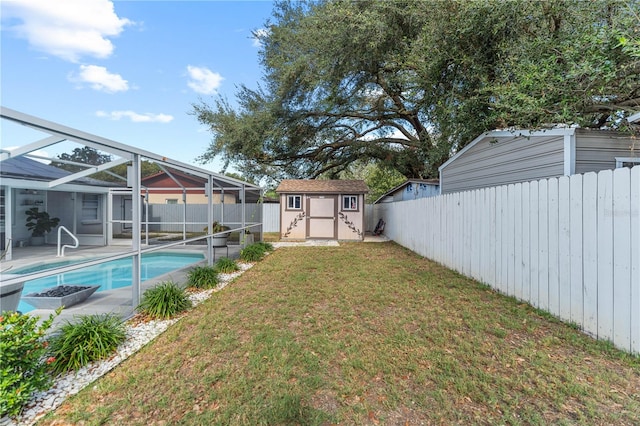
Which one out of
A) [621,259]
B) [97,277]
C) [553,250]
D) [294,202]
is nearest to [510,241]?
[553,250]

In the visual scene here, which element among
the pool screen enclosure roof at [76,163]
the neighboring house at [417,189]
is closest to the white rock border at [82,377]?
the pool screen enclosure roof at [76,163]

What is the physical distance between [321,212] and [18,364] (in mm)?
11024

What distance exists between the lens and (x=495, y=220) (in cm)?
484

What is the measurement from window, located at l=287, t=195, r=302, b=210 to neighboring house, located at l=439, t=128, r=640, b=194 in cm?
756

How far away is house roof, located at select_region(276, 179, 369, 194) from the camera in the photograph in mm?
12484

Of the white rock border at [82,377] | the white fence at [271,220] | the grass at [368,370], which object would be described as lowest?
the white rock border at [82,377]

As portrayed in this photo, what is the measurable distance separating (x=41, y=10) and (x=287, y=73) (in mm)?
7058

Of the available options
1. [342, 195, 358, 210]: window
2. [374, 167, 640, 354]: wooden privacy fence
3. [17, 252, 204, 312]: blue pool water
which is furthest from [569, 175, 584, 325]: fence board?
[342, 195, 358, 210]: window

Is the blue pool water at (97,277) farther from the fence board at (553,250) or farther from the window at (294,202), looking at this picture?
the fence board at (553,250)

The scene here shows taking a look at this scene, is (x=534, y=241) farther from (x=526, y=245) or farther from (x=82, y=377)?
(x=82, y=377)

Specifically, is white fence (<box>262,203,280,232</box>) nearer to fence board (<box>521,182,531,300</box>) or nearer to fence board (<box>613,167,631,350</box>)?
fence board (<box>521,182,531,300</box>)

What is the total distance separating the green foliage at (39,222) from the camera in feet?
14.0

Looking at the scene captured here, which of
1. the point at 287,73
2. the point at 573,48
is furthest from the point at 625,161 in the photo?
the point at 287,73

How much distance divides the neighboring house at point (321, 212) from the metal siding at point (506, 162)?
457cm
